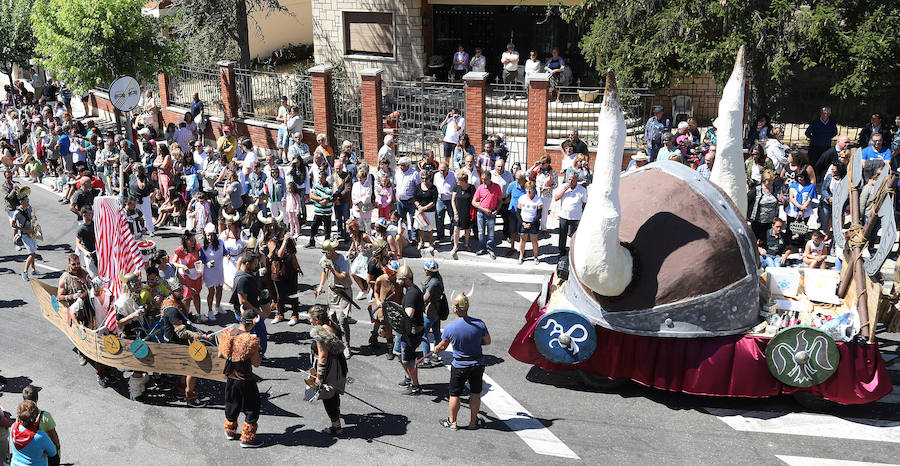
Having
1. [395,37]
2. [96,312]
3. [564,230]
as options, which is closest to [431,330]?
[96,312]

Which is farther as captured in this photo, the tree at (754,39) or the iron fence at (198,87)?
the iron fence at (198,87)

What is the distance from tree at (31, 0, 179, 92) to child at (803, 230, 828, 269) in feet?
54.8

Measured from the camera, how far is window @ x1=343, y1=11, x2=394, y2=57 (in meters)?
26.5

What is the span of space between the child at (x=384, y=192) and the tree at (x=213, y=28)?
12012 millimetres

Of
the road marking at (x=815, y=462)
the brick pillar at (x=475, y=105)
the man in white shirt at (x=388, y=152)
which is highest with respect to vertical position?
the brick pillar at (x=475, y=105)

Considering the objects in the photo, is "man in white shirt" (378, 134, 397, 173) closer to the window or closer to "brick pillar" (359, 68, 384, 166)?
"brick pillar" (359, 68, 384, 166)

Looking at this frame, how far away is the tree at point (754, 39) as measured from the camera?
1688 centimetres

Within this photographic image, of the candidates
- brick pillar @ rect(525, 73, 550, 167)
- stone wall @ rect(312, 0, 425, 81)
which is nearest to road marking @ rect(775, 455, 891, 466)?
brick pillar @ rect(525, 73, 550, 167)

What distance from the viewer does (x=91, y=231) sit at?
46.4 ft

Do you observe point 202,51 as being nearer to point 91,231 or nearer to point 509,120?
point 509,120

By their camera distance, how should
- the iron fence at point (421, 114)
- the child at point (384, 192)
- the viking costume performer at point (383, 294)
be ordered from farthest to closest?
the iron fence at point (421, 114), the child at point (384, 192), the viking costume performer at point (383, 294)

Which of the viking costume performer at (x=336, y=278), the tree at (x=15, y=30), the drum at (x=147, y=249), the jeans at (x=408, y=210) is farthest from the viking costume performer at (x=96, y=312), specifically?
the tree at (x=15, y=30)

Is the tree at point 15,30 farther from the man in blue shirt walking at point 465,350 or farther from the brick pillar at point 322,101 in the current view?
the man in blue shirt walking at point 465,350

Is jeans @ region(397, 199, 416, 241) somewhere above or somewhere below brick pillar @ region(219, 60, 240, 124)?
Result: below
